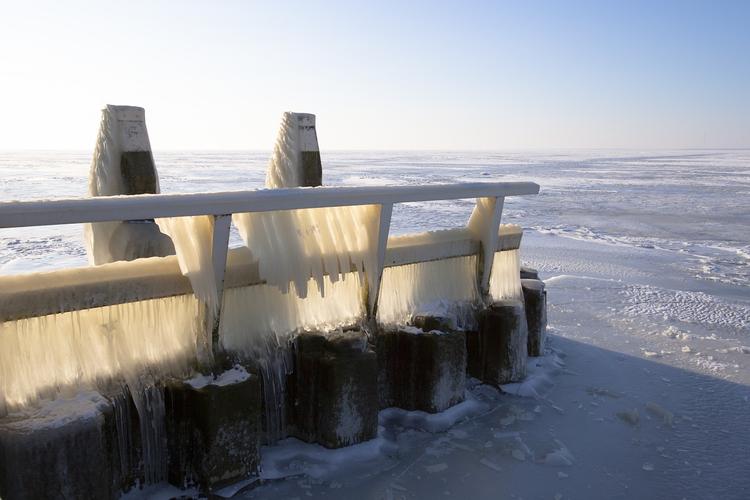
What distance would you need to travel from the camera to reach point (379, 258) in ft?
12.5

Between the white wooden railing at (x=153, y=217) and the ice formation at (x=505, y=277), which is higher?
the white wooden railing at (x=153, y=217)

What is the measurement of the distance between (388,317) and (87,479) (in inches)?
82.4

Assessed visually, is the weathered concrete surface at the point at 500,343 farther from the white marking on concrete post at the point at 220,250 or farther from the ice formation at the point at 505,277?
the white marking on concrete post at the point at 220,250

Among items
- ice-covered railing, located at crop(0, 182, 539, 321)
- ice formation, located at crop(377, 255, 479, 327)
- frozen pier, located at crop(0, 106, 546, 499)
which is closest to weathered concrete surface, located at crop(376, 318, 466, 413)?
frozen pier, located at crop(0, 106, 546, 499)

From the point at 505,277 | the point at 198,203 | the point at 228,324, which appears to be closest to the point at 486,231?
the point at 505,277

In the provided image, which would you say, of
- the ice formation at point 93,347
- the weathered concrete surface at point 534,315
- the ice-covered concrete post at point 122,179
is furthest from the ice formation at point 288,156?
the weathered concrete surface at point 534,315

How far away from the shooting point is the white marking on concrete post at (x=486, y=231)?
4480 mm

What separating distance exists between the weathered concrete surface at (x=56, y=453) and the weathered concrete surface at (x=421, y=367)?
5.93ft

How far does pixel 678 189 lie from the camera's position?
76.2ft

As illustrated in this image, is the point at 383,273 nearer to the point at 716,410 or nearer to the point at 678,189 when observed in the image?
the point at 716,410

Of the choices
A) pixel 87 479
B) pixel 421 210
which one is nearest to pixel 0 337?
pixel 87 479

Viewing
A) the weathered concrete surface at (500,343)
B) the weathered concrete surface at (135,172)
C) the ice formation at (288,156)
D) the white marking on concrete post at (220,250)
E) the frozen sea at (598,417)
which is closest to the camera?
the white marking on concrete post at (220,250)

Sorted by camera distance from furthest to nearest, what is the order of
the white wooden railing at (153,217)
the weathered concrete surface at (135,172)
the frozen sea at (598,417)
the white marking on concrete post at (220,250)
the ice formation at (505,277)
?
the ice formation at (505,277) → the weathered concrete surface at (135,172) → the frozen sea at (598,417) → the white marking on concrete post at (220,250) → the white wooden railing at (153,217)

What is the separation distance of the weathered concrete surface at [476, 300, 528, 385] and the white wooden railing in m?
0.75
